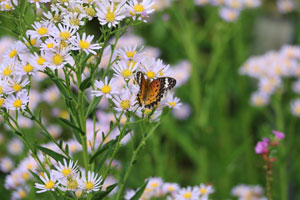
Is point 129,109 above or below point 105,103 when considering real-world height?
below

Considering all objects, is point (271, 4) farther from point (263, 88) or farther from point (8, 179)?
point (8, 179)

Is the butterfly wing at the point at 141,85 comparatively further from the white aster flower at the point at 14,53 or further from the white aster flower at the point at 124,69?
the white aster flower at the point at 14,53

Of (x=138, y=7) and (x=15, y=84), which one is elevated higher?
(x=138, y=7)

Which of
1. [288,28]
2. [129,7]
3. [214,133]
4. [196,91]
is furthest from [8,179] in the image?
[288,28]

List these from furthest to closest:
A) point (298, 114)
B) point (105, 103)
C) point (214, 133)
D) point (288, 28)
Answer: point (288, 28)
point (214, 133)
point (298, 114)
point (105, 103)

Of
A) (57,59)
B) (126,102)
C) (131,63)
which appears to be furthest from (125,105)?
(57,59)

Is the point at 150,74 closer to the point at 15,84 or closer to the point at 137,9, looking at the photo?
the point at 137,9

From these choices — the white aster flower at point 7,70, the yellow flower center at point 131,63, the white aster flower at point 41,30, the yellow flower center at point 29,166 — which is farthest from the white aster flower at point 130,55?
the yellow flower center at point 29,166
